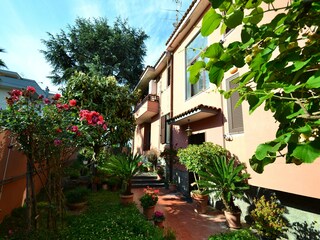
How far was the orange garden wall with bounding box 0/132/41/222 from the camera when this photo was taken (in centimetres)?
534

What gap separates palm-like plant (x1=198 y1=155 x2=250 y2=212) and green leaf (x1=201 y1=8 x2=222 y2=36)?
5.56 m

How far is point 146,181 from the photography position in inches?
480

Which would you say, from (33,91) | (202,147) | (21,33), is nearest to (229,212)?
(202,147)

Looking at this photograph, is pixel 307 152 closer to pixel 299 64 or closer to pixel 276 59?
pixel 299 64

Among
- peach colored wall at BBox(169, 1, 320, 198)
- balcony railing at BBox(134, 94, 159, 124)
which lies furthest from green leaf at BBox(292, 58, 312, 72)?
balcony railing at BBox(134, 94, 159, 124)

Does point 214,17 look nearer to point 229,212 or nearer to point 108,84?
point 229,212

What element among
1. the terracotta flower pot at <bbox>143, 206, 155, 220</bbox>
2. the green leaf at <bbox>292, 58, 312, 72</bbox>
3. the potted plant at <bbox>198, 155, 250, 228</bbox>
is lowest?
the terracotta flower pot at <bbox>143, 206, 155, 220</bbox>

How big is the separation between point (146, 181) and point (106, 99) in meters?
5.80

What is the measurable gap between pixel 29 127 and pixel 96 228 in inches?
119

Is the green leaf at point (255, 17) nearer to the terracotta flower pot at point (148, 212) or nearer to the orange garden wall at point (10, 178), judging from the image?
the orange garden wall at point (10, 178)

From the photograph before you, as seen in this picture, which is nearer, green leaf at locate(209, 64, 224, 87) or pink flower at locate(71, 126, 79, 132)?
green leaf at locate(209, 64, 224, 87)

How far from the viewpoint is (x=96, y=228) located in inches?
193

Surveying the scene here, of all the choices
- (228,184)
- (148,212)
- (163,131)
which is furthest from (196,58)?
(148,212)

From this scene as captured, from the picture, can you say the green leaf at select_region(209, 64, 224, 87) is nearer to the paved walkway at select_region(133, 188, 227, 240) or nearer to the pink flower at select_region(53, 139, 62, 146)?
the pink flower at select_region(53, 139, 62, 146)
